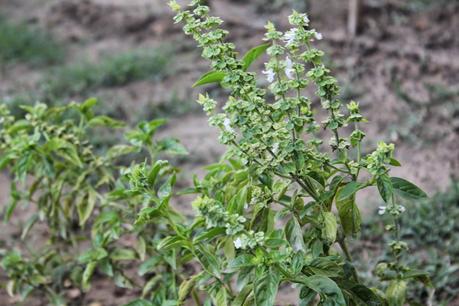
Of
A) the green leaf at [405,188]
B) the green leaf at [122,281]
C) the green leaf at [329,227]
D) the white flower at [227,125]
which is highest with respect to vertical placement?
the white flower at [227,125]

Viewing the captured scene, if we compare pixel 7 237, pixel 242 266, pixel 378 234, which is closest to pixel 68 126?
pixel 7 237

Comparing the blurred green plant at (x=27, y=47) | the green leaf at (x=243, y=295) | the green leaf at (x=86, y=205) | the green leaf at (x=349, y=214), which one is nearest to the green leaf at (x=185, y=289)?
the green leaf at (x=243, y=295)

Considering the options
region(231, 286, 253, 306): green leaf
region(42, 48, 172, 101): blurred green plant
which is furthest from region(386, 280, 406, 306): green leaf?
region(42, 48, 172, 101): blurred green plant

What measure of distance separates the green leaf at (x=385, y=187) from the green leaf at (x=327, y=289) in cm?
34

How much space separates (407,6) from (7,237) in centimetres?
382

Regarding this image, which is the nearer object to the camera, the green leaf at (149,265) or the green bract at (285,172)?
the green bract at (285,172)

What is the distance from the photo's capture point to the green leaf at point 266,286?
7.73 feet

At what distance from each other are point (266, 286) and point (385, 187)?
0.53m

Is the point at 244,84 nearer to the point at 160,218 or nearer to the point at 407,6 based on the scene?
the point at 160,218

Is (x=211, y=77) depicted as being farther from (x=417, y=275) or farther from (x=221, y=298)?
(x=417, y=275)

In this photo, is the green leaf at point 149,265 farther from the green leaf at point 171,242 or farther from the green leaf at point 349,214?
the green leaf at point 349,214

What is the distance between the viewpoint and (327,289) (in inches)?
95.6

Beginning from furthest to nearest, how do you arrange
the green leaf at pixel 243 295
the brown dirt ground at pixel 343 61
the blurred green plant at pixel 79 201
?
the brown dirt ground at pixel 343 61
the blurred green plant at pixel 79 201
the green leaf at pixel 243 295

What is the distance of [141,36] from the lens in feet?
22.2
